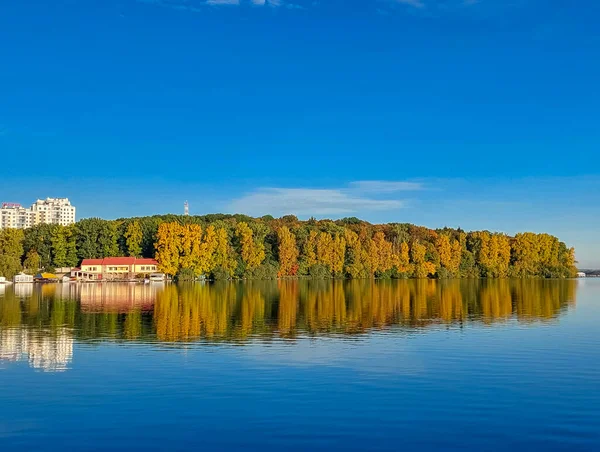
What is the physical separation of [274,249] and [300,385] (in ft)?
317

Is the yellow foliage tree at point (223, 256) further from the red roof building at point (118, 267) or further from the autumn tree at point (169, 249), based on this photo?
the red roof building at point (118, 267)

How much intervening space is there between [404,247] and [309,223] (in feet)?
71.0

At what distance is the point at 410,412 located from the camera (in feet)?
46.9

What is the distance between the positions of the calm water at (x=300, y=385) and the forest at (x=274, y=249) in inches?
2804

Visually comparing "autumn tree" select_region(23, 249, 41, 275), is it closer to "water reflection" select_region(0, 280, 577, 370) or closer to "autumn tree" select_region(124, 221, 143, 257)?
"autumn tree" select_region(124, 221, 143, 257)

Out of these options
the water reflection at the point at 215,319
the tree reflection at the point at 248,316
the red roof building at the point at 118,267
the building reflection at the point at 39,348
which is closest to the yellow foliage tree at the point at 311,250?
the red roof building at the point at 118,267

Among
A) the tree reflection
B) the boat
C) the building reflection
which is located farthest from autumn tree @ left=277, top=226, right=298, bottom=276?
the building reflection

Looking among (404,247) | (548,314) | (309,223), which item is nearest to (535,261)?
(404,247)


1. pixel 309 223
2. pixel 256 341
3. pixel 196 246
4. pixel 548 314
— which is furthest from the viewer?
pixel 309 223

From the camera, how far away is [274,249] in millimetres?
113500

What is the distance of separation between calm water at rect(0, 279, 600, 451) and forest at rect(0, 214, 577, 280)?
71.2m

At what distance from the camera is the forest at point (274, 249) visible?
10356 cm

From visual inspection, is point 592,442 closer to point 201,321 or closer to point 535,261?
point 201,321

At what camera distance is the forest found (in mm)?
103562
